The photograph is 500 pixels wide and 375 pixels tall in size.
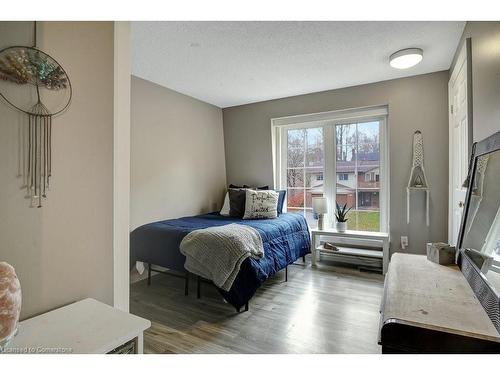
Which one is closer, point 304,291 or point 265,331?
point 265,331

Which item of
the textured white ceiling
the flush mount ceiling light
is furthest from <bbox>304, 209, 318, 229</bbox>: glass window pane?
the flush mount ceiling light

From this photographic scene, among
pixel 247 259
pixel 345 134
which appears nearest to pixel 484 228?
pixel 247 259

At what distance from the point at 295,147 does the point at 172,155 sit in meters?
1.80

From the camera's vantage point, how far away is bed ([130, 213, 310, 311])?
7.23 ft

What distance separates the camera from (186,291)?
2602mm

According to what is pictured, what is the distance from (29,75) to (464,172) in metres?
2.85

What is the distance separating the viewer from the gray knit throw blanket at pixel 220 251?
2146 mm

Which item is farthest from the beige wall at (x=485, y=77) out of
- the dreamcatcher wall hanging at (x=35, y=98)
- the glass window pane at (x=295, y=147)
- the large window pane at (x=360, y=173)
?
the glass window pane at (x=295, y=147)

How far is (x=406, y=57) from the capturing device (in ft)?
7.83

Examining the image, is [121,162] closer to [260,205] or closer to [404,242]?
[260,205]

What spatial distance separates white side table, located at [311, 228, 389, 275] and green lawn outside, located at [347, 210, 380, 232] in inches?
5.1

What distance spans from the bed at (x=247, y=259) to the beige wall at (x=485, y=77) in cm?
181
